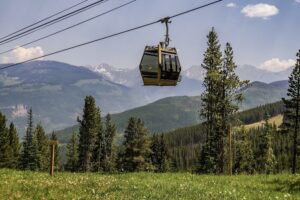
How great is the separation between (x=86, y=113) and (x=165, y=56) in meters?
80.7

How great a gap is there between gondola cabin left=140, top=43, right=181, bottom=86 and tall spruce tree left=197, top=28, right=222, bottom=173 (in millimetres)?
38067

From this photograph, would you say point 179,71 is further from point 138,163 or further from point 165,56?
point 138,163

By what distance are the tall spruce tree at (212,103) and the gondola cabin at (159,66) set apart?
38067 mm

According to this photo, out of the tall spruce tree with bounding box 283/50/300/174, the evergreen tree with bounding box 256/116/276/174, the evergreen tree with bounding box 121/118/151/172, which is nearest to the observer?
the tall spruce tree with bounding box 283/50/300/174

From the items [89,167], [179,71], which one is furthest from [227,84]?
[89,167]

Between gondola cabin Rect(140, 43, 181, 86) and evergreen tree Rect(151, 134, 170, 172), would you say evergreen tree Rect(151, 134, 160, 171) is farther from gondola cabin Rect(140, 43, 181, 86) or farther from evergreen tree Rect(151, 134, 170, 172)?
gondola cabin Rect(140, 43, 181, 86)

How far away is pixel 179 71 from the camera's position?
23500 mm

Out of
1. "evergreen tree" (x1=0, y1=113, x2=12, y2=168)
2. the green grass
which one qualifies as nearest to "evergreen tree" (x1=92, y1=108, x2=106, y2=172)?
"evergreen tree" (x1=0, y1=113, x2=12, y2=168)

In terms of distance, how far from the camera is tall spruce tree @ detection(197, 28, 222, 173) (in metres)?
62.3

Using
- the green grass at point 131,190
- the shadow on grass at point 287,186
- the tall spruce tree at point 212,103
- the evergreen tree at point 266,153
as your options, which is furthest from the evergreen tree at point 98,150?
the shadow on grass at point 287,186

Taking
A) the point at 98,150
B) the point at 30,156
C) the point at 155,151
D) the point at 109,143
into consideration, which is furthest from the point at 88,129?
the point at 155,151

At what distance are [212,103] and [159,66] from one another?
42810mm

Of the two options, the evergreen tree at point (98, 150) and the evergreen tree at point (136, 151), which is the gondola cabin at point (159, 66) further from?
the evergreen tree at point (98, 150)

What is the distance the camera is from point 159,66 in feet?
72.5
